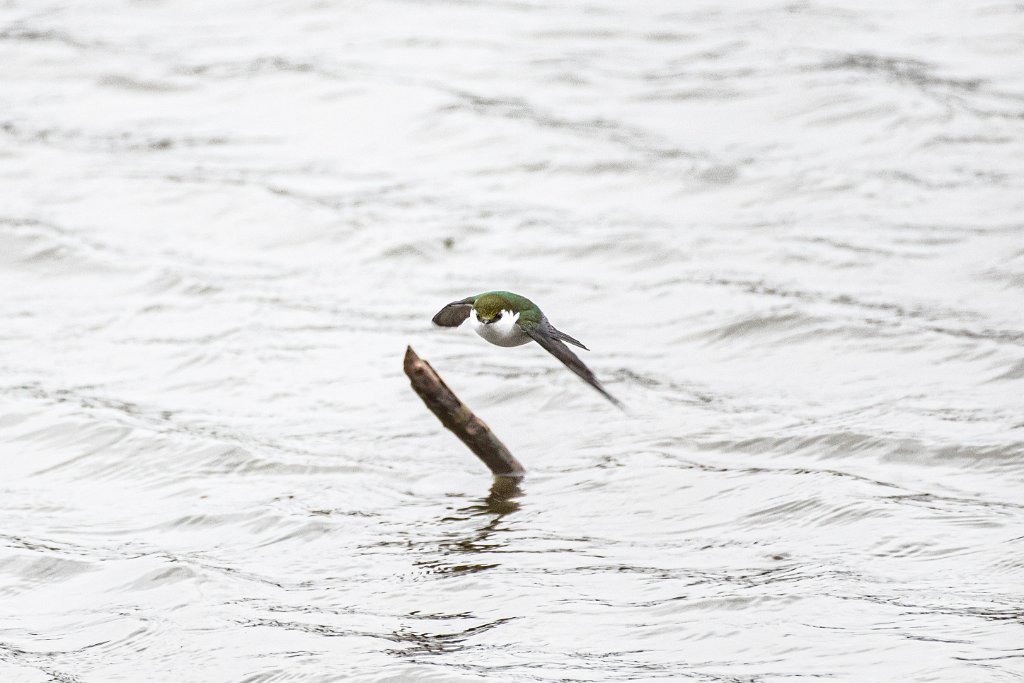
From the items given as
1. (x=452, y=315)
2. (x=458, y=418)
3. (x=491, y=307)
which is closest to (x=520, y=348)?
(x=458, y=418)

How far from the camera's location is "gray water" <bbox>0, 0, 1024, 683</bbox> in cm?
607

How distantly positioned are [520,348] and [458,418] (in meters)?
2.79

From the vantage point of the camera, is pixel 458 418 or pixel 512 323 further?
pixel 458 418

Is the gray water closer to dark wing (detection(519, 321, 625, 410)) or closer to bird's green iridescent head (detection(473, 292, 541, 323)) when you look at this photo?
dark wing (detection(519, 321, 625, 410))

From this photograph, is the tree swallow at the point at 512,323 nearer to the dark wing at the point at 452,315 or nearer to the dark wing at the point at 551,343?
the dark wing at the point at 551,343

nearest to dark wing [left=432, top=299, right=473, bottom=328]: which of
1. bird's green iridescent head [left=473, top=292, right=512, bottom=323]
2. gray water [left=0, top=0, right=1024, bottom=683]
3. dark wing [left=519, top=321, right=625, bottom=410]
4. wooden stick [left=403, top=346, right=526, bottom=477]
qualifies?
wooden stick [left=403, top=346, right=526, bottom=477]

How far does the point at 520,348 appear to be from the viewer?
9508mm

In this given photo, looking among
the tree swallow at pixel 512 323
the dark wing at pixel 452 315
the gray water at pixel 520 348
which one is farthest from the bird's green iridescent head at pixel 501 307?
the gray water at pixel 520 348

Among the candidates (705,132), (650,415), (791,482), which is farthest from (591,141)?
(791,482)

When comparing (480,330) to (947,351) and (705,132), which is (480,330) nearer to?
(947,351)

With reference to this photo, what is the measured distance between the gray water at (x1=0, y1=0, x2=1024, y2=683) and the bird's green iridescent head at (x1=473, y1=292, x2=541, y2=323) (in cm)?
113

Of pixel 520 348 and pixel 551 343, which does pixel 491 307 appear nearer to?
pixel 551 343

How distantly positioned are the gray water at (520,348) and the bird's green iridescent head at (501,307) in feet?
3.71

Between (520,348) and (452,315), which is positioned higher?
(452,315)
